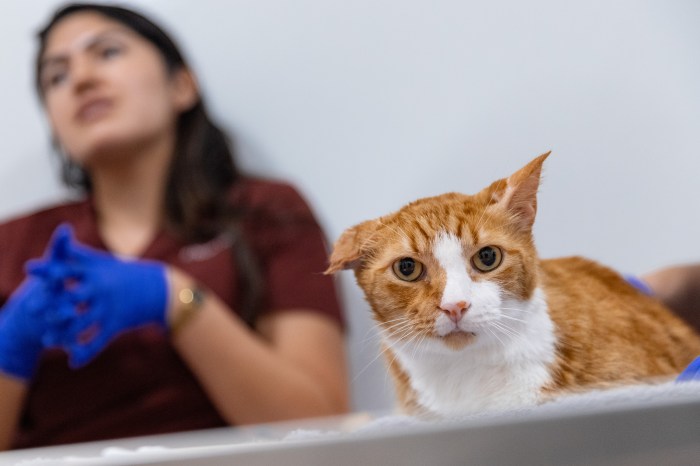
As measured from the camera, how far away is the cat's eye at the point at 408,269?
Answer: 21cm

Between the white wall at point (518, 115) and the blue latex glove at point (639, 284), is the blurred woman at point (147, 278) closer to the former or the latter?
the white wall at point (518, 115)

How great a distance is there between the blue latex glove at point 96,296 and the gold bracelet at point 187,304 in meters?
0.02

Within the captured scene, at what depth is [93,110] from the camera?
0.62 metres

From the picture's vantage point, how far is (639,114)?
23cm

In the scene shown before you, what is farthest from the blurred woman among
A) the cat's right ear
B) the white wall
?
the cat's right ear

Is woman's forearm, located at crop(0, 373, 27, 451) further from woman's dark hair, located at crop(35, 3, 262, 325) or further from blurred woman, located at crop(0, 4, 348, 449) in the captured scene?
woman's dark hair, located at crop(35, 3, 262, 325)

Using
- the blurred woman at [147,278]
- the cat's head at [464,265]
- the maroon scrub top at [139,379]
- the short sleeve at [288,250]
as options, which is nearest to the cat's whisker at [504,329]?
the cat's head at [464,265]

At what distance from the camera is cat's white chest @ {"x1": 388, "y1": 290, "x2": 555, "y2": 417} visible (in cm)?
21

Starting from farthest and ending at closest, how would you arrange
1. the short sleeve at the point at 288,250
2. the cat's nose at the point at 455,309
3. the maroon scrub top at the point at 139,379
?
the maroon scrub top at the point at 139,379, the short sleeve at the point at 288,250, the cat's nose at the point at 455,309

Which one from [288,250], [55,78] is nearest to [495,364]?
[288,250]

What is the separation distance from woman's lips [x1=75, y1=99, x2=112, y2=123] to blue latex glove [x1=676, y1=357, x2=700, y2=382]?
0.53m

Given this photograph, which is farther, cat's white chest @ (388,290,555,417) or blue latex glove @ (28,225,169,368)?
blue latex glove @ (28,225,169,368)

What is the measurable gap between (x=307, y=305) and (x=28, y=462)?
34cm

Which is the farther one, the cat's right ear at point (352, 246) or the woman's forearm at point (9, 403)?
the woman's forearm at point (9, 403)
